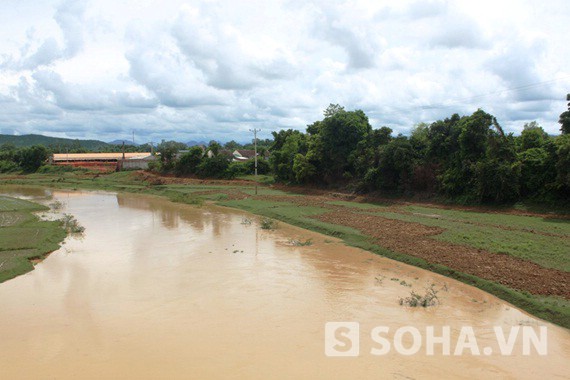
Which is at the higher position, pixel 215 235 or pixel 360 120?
pixel 360 120

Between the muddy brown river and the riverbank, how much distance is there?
0.74m

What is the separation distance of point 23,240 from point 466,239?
21.3 m

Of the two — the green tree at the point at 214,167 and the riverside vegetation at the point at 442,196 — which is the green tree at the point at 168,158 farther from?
the riverside vegetation at the point at 442,196

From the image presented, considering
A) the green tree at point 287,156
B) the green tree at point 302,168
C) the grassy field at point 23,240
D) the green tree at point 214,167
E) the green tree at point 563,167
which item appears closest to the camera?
the grassy field at point 23,240

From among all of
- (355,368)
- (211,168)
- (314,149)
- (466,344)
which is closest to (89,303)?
→ (355,368)

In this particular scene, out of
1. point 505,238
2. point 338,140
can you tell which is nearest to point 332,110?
point 338,140

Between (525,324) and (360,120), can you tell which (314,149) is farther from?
(525,324)

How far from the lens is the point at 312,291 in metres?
14.4

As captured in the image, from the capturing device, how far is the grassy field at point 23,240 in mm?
16837

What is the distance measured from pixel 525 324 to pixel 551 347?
1.34 meters

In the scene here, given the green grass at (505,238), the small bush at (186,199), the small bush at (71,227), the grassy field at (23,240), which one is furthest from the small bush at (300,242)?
the small bush at (186,199)

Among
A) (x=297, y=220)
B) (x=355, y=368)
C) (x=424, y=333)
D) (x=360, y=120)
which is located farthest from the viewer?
(x=360, y=120)

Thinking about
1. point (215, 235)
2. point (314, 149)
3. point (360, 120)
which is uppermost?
point (360, 120)

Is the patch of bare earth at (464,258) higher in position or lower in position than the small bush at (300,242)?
higher
